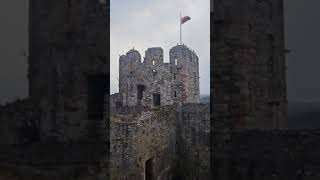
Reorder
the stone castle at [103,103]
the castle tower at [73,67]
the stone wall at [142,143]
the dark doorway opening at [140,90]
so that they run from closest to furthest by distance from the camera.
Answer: the stone castle at [103,103], the castle tower at [73,67], the stone wall at [142,143], the dark doorway opening at [140,90]

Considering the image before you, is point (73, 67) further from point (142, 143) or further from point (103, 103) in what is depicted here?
point (142, 143)

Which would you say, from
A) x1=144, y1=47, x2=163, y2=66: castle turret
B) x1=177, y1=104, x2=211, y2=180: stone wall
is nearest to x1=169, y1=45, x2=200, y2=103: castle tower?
x1=144, y1=47, x2=163, y2=66: castle turret

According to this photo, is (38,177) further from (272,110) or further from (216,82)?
(272,110)

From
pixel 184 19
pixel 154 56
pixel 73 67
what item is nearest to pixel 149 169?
pixel 73 67

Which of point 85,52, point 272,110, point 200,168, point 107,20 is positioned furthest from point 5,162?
point 200,168

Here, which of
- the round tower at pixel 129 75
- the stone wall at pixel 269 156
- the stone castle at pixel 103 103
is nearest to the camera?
the stone wall at pixel 269 156

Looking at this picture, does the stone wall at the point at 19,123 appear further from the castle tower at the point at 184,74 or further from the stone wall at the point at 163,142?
→ the castle tower at the point at 184,74

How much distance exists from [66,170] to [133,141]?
671cm

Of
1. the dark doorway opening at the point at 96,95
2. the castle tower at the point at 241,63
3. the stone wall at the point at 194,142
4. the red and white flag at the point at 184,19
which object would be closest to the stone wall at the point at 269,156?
the castle tower at the point at 241,63

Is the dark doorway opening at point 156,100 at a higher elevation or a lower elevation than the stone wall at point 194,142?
higher

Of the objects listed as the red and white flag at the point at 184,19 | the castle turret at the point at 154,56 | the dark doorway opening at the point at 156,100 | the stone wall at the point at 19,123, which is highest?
the red and white flag at the point at 184,19

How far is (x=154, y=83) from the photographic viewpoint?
1022 inches

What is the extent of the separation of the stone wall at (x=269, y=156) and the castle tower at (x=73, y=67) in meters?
2.54

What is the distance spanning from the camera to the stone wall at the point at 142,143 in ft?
44.8
